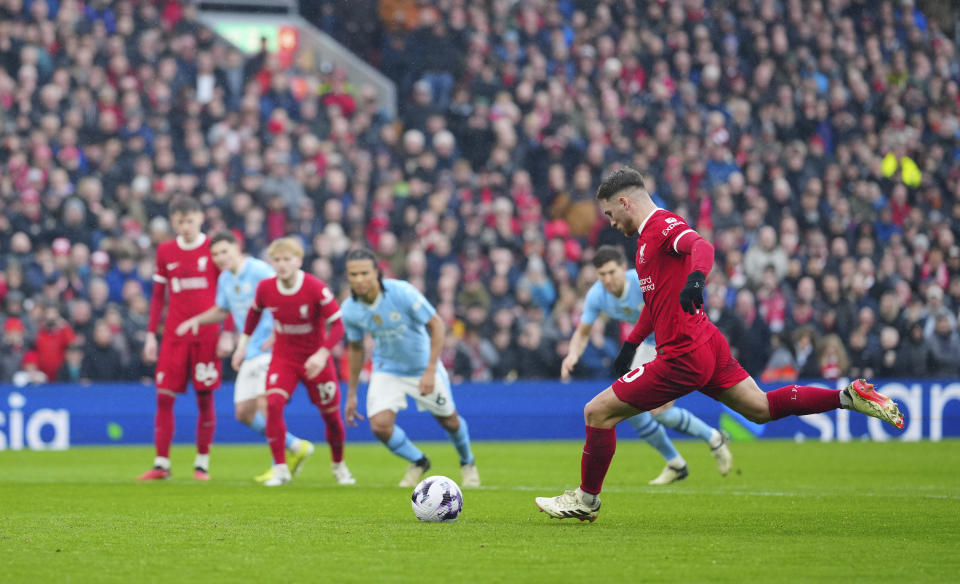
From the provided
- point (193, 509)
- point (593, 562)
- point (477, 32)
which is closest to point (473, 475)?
point (193, 509)

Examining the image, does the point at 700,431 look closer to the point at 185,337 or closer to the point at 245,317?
the point at 245,317

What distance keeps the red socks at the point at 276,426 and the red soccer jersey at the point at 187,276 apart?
4.89 feet

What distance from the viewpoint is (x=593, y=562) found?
661 cm

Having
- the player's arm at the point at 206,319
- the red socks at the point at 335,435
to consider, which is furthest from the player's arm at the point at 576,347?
the player's arm at the point at 206,319

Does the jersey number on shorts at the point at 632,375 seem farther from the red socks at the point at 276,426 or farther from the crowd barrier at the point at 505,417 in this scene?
the crowd barrier at the point at 505,417

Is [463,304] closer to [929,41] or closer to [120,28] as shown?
[120,28]

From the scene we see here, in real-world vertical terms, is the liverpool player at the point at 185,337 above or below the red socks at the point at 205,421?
above

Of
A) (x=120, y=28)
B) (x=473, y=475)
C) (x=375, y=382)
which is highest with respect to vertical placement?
(x=120, y=28)

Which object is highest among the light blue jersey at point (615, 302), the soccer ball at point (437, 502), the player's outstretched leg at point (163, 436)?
the light blue jersey at point (615, 302)

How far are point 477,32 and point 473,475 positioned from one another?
13.8 metres

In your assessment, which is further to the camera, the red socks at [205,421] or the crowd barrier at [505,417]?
the crowd barrier at [505,417]

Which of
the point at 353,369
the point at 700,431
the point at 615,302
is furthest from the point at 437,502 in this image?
the point at 700,431

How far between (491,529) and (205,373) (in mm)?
5528

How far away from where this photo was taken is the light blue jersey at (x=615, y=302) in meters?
11.9
